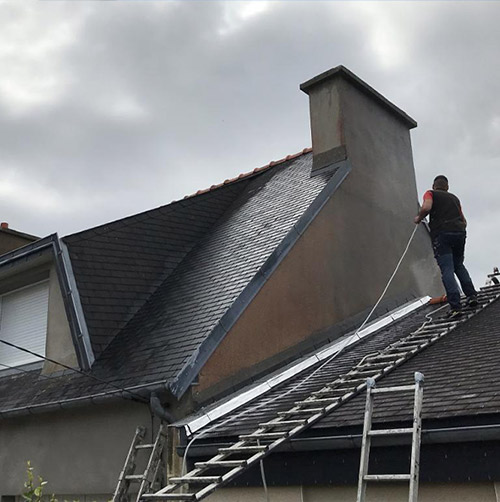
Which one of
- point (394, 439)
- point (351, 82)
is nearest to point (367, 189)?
point (351, 82)

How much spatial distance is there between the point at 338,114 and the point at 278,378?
4.94 metres

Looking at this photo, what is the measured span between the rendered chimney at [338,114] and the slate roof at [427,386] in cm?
337

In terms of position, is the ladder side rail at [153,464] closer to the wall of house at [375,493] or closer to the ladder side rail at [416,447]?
the wall of house at [375,493]

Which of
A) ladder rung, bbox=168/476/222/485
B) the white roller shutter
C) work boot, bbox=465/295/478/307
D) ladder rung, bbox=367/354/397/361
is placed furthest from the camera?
the white roller shutter

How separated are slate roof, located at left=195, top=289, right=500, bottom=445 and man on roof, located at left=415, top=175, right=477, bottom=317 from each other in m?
0.39

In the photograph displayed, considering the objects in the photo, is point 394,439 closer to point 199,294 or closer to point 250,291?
point 250,291

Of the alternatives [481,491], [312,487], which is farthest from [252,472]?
[481,491]

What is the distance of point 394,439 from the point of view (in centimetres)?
476

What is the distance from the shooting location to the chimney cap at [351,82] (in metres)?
10.7

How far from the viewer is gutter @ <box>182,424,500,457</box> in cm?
434

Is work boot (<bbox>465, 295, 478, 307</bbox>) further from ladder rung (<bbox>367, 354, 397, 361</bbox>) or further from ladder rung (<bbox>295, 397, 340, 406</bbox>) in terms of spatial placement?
ladder rung (<bbox>295, 397, 340, 406</bbox>)

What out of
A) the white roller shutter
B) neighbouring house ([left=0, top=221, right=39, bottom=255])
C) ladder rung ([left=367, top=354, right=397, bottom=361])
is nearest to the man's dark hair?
ladder rung ([left=367, top=354, right=397, bottom=361])

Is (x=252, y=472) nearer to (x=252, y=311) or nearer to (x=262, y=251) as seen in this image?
(x=252, y=311)

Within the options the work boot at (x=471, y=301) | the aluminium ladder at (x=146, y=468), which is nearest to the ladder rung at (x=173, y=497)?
the aluminium ladder at (x=146, y=468)
